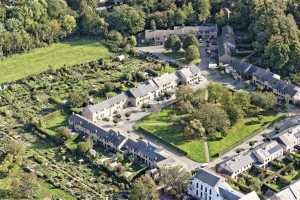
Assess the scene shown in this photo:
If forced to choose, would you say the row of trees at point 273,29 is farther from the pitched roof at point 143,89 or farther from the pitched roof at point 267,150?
the pitched roof at point 267,150

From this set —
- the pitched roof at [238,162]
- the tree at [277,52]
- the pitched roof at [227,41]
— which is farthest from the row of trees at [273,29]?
the pitched roof at [238,162]

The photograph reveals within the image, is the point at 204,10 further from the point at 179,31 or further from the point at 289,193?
the point at 289,193

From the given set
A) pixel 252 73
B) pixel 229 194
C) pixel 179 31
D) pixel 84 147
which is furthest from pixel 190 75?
pixel 229 194

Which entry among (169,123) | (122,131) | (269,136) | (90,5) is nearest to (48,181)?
(122,131)

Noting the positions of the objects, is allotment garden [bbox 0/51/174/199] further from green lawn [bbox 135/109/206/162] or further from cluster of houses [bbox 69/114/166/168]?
green lawn [bbox 135/109/206/162]

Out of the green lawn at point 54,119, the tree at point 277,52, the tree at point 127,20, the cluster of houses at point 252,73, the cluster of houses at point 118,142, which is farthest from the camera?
the tree at point 127,20

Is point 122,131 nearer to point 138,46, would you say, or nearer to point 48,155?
point 48,155
